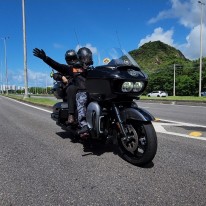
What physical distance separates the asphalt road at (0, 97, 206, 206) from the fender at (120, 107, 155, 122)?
657 mm

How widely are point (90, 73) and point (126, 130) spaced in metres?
1.08

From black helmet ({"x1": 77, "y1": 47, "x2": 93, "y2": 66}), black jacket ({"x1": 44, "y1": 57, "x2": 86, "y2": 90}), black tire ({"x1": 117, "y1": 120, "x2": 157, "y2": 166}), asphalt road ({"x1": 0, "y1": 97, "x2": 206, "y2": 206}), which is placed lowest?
asphalt road ({"x1": 0, "y1": 97, "x2": 206, "y2": 206})

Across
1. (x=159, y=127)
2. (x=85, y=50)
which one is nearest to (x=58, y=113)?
(x=85, y=50)

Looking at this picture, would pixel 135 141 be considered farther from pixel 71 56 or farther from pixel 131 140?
pixel 71 56

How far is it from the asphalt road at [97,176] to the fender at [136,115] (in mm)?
657

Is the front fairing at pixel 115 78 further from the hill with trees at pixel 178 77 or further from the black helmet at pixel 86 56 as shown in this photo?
the hill with trees at pixel 178 77

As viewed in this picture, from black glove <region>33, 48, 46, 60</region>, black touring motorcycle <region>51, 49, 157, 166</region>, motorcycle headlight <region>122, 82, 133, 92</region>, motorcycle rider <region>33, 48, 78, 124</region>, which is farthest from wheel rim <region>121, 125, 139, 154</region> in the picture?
black glove <region>33, 48, 46, 60</region>

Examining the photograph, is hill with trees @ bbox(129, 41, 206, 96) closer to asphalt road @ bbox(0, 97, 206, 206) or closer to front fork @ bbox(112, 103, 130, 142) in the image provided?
asphalt road @ bbox(0, 97, 206, 206)

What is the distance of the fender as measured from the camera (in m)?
3.83

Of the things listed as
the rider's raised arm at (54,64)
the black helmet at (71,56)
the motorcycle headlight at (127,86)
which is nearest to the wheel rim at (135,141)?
the motorcycle headlight at (127,86)

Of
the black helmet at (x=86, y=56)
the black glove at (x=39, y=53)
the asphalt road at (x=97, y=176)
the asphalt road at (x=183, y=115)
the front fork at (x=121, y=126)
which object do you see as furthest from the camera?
the asphalt road at (x=183, y=115)

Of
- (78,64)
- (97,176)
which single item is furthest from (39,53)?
(97,176)

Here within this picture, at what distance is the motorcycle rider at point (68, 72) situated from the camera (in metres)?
5.07

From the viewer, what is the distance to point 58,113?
576 centimetres
